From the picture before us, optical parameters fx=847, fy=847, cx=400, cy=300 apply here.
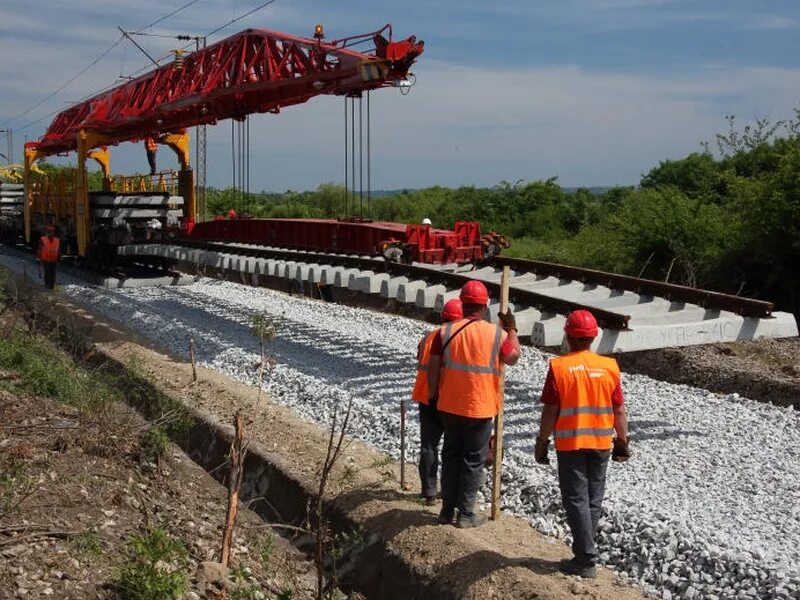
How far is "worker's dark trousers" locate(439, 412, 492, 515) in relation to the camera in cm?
565

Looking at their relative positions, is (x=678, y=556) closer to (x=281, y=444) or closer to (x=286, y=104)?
(x=281, y=444)

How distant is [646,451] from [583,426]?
9.37ft

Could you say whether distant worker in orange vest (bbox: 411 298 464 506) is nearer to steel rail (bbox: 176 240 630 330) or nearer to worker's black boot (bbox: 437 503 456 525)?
worker's black boot (bbox: 437 503 456 525)

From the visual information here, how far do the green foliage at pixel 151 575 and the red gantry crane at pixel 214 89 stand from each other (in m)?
7.92

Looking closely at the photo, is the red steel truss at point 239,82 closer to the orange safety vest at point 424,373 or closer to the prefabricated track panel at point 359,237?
the prefabricated track panel at point 359,237

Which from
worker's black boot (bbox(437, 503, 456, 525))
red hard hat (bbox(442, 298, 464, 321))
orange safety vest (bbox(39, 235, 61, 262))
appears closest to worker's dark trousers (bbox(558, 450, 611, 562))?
worker's black boot (bbox(437, 503, 456, 525))

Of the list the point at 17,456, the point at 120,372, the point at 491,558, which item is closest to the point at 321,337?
the point at 120,372

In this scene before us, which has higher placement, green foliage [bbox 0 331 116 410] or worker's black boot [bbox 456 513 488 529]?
green foliage [bbox 0 331 116 410]

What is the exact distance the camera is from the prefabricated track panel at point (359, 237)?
40.2 ft

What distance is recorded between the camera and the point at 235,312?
54.8ft

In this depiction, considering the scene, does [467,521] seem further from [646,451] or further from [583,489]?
[646,451]

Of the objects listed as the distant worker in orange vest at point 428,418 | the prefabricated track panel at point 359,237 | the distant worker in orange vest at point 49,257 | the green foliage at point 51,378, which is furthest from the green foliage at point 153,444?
the distant worker in orange vest at point 49,257

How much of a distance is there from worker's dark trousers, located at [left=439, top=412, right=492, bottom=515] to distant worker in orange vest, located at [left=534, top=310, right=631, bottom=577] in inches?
25.4

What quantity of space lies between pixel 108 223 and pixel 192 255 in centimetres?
480
